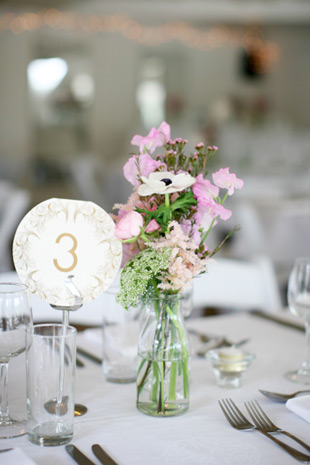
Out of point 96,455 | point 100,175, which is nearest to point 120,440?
point 96,455

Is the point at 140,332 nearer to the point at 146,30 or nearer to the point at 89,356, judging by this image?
the point at 89,356

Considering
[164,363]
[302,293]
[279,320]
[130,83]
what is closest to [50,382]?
[164,363]

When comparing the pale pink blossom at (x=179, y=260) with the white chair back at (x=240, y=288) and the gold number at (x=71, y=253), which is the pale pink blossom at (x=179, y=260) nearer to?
the gold number at (x=71, y=253)

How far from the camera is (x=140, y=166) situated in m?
1.10

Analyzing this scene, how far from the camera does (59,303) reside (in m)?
1.13

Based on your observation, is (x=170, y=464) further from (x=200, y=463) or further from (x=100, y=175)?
(x=100, y=175)

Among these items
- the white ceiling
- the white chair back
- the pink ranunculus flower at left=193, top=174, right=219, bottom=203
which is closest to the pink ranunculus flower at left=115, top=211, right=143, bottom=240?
the pink ranunculus flower at left=193, top=174, right=219, bottom=203

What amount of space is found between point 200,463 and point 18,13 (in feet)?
33.1

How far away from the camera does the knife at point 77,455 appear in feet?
3.03

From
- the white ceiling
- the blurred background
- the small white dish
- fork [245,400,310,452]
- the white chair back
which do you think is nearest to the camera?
fork [245,400,310,452]

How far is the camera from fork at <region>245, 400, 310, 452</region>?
101cm

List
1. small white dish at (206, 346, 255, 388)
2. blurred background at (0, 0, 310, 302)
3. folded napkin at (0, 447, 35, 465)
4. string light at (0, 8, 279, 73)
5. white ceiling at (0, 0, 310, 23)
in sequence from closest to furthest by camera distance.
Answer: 1. folded napkin at (0, 447, 35, 465)
2. small white dish at (206, 346, 255, 388)
3. white ceiling at (0, 0, 310, 23)
4. blurred background at (0, 0, 310, 302)
5. string light at (0, 8, 279, 73)

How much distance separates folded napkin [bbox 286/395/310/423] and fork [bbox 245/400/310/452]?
2.0 inches

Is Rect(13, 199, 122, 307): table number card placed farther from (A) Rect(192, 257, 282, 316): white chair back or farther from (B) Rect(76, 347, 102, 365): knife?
(A) Rect(192, 257, 282, 316): white chair back
